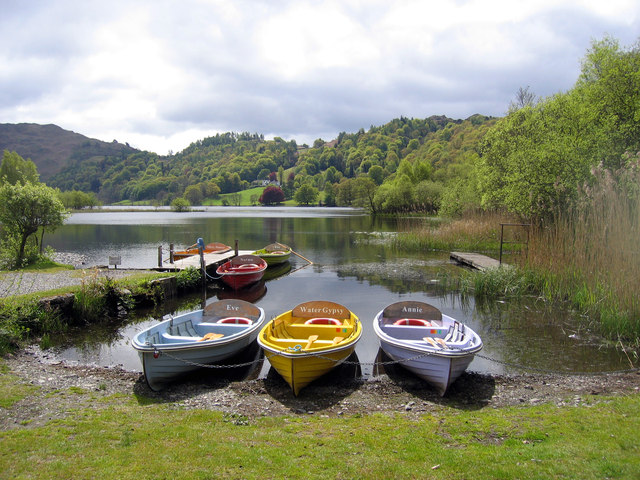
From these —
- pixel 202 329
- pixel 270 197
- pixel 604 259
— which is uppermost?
pixel 604 259

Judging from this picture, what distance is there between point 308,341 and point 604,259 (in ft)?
29.0

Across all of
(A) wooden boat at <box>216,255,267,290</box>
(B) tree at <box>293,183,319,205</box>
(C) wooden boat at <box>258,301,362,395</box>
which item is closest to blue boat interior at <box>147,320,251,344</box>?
(C) wooden boat at <box>258,301,362,395</box>

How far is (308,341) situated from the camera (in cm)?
934

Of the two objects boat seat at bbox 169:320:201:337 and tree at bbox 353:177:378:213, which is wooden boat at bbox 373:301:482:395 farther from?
tree at bbox 353:177:378:213

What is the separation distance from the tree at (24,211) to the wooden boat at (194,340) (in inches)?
618

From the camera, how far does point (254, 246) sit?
3822 centimetres

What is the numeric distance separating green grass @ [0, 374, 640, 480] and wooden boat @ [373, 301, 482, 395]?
139 centimetres

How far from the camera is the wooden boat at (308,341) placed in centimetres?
834

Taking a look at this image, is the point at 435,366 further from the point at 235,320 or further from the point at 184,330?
the point at 184,330

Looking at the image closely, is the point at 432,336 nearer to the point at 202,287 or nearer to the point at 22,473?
the point at 22,473

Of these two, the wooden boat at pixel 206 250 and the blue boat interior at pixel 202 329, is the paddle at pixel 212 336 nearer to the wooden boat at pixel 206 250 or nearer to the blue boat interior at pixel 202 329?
the blue boat interior at pixel 202 329

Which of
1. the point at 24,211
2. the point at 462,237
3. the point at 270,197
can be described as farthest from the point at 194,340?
the point at 270,197

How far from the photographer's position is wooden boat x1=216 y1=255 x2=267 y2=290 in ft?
67.9

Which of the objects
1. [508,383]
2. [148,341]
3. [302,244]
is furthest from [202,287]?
[302,244]
